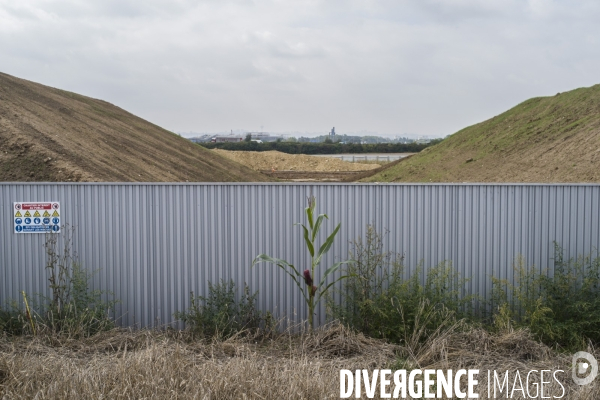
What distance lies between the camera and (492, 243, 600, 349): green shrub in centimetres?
759

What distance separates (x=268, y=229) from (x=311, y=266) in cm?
84

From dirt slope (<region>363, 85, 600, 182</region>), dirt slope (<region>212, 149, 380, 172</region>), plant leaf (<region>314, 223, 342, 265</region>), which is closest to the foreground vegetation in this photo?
plant leaf (<region>314, 223, 342, 265</region>)

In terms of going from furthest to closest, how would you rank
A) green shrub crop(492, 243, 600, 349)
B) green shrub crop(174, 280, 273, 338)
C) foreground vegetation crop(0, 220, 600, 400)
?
green shrub crop(174, 280, 273, 338) → green shrub crop(492, 243, 600, 349) → foreground vegetation crop(0, 220, 600, 400)

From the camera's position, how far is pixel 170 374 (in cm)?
589

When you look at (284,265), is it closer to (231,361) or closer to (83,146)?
(231,361)

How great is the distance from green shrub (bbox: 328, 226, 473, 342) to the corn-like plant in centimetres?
26

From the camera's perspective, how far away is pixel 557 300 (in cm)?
806

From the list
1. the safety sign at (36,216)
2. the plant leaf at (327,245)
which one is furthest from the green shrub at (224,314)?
the safety sign at (36,216)

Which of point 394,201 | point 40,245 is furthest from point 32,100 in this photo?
point 394,201

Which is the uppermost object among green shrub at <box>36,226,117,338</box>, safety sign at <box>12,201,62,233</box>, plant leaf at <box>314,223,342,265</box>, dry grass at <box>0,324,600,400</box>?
safety sign at <box>12,201,62,233</box>

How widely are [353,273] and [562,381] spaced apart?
285 cm

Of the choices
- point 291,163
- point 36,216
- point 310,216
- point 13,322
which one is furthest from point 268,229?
point 291,163

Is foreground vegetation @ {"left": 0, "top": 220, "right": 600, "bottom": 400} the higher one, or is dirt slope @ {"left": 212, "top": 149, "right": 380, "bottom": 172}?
dirt slope @ {"left": 212, "top": 149, "right": 380, "bottom": 172}

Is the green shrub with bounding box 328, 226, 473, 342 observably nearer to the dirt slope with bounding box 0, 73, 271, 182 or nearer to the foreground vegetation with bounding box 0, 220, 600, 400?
the foreground vegetation with bounding box 0, 220, 600, 400
